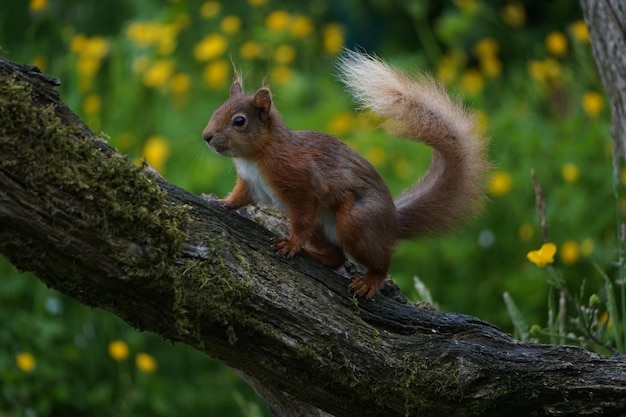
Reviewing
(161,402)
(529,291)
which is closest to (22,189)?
(161,402)

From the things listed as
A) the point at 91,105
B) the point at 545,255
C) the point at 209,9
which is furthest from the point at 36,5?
the point at 545,255

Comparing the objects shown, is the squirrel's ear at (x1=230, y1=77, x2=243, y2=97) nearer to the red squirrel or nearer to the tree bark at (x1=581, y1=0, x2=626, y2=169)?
the red squirrel

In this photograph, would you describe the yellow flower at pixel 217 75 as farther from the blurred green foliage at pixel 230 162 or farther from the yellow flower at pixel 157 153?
the yellow flower at pixel 157 153

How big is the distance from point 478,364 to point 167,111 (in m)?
3.54

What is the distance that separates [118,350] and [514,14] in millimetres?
3411

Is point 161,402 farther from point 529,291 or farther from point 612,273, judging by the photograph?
point 612,273

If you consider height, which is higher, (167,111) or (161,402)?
(167,111)

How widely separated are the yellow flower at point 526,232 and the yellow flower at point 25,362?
240cm

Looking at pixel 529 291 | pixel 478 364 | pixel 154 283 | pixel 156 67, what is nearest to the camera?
pixel 154 283

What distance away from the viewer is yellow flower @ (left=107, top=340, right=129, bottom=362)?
14.9 feet

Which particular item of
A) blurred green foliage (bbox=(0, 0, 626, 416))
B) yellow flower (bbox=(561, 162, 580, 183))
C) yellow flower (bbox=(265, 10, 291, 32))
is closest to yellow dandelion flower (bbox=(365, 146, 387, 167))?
blurred green foliage (bbox=(0, 0, 626, 416))

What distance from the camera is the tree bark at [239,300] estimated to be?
2.15 meters

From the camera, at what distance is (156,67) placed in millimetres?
5762

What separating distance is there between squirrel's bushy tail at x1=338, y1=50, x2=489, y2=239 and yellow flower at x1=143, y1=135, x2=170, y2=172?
1.91 meters
